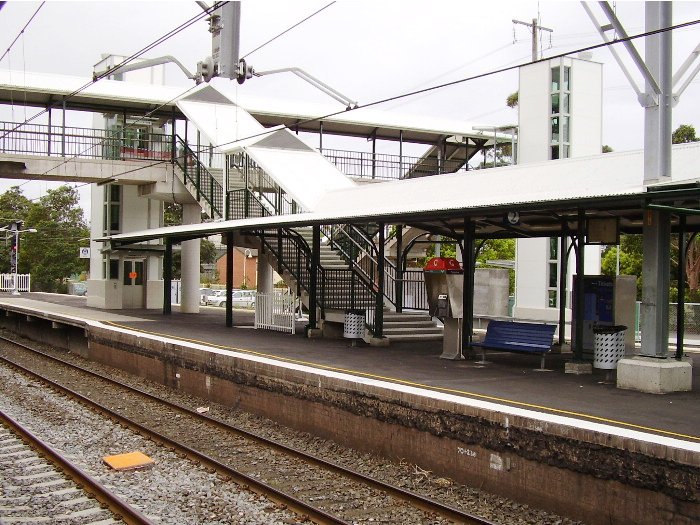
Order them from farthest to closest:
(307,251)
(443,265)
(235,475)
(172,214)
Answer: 1. (172,214)
2. (307,251)
3. (443,265)
4. (235,475)

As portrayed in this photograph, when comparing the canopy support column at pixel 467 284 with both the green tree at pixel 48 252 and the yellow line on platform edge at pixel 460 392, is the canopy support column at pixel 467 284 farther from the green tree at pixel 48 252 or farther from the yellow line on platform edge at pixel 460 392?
the green tree at pixel 48 252

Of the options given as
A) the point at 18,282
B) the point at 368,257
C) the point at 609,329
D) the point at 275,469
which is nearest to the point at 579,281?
the point at 609,329

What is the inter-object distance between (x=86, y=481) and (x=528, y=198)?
23.0ft

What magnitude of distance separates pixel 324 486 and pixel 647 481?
11.9ft

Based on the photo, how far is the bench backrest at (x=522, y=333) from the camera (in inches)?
496

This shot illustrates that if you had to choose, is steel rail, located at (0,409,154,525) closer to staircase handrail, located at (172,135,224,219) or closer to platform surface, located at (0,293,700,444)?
platform surface, located at (0,293,700,444)

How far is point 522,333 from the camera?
13.0 meters

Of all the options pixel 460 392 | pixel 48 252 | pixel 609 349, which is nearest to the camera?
pixel 460 392

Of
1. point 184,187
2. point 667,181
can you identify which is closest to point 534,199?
point 667,181

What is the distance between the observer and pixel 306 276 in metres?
20.0

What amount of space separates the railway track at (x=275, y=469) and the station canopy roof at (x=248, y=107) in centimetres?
1205

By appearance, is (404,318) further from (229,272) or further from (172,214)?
(172,214)

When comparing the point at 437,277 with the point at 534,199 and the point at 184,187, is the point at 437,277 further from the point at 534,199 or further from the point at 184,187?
the point at 184,187

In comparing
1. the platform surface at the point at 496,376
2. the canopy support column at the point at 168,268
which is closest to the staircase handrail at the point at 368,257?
the platform surface at the point at 496,376
